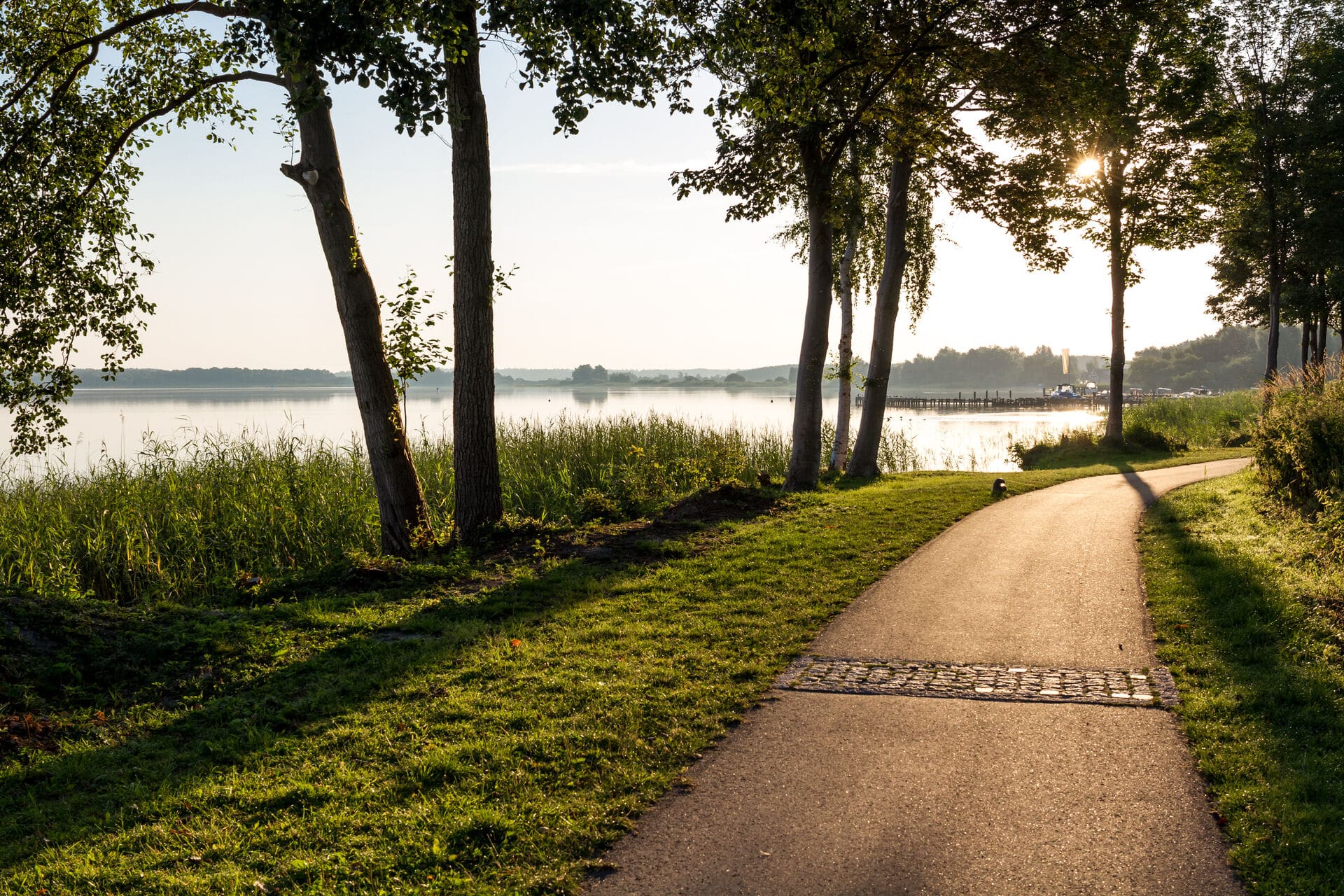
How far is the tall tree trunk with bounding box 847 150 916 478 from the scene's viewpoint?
18.1m

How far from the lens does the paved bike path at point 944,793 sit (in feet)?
11.8

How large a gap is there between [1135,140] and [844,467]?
12620 mm

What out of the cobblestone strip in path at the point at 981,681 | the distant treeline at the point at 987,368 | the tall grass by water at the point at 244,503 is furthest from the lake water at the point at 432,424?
the distant treeline at the point at 987,368

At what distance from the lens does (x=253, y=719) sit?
525 cm

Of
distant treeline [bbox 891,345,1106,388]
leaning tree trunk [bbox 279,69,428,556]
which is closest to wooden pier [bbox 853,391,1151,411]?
leaning tree trunk [bbox 279,69,428,556]

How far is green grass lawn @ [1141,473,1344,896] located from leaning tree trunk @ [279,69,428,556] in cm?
777

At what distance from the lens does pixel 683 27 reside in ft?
32.6

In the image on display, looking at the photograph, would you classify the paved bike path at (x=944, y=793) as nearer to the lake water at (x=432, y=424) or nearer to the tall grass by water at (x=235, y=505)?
the tall grass by water at (x=235, y=505)

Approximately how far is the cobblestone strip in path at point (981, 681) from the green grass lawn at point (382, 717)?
0.36m

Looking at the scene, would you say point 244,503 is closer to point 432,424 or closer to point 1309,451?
point 1309,451

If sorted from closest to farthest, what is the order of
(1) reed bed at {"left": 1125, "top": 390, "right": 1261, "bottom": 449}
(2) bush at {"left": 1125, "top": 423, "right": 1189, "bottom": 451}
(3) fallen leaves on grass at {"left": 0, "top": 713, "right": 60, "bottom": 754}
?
(3) fallen leaves on grass at {"left": 0, "top": 713, "right": 60, "bottom": 754} → (2) bush at {"left": 1125, "top": 423, "right": 1189, "bottom": 451} → (1) reed bed at {"left": 1125, "top": 390, "right": 1261, "bottom": 449}

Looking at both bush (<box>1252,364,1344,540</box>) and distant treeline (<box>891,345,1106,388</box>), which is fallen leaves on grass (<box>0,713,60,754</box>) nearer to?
bush (<box>1252,364,1344,540</box>)

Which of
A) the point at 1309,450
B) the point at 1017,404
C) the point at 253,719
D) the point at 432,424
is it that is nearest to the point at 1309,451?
the point at 1309,450

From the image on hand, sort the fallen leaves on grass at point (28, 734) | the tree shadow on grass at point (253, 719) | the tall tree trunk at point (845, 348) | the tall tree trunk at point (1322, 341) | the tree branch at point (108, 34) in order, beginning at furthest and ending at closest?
the tall tree trunk at point (1322, 341), the tall tree trunk at point (845, 348), the tree branch at point (108, 34), the fallen leaves on grass at point (28, 734), the tree shadow on grass at point (253, 719)
